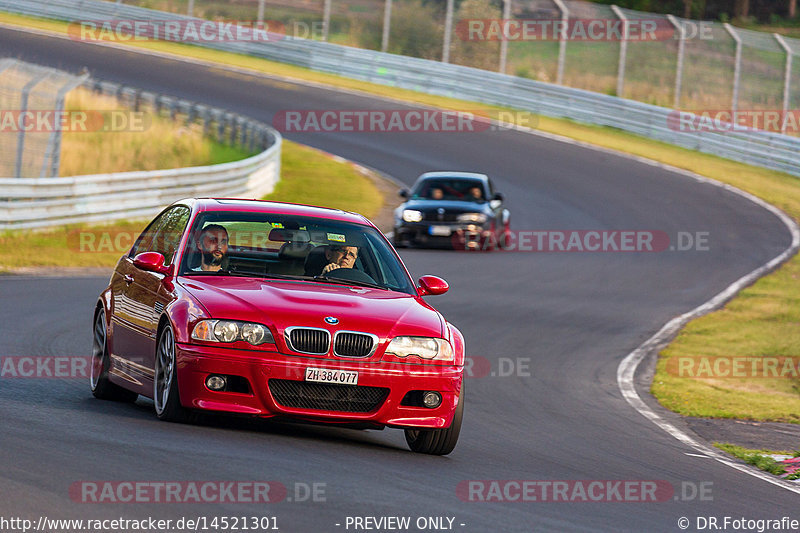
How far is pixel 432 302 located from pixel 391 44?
27370 millimetres

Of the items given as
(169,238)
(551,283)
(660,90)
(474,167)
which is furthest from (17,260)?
(660,90)

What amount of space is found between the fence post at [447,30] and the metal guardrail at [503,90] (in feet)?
2.36

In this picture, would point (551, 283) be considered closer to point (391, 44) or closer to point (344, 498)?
point (344, 498)

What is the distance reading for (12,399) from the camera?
8.49m

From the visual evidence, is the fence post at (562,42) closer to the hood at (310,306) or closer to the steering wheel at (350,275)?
the steering wheel at (350,275)

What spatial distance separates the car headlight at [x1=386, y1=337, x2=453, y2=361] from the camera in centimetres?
768

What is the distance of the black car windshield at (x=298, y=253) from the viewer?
8484 millimetres

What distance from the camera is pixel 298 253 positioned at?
8656 mm
